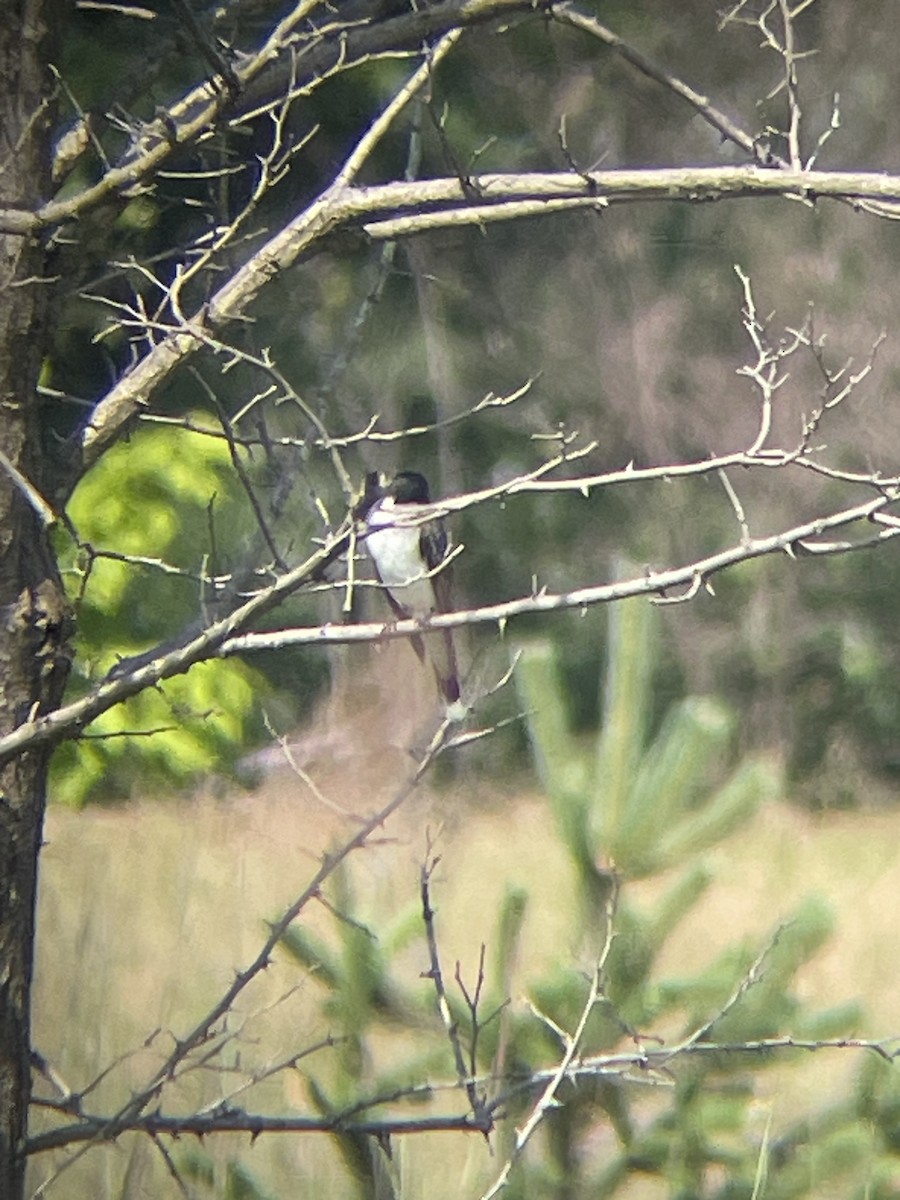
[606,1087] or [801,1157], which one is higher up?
[606,1087]

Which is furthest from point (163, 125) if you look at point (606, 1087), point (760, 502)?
point (760, 502)

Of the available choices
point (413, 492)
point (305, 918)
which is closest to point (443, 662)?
point (413, 492)

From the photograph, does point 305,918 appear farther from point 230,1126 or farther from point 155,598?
point 230,1126

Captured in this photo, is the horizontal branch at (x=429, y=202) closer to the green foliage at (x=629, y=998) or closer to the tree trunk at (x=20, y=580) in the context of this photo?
the tree trunk at (x=20, y=580)

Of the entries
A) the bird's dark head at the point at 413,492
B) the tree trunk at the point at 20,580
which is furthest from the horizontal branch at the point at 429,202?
the bird's dark head at the point at 413,492

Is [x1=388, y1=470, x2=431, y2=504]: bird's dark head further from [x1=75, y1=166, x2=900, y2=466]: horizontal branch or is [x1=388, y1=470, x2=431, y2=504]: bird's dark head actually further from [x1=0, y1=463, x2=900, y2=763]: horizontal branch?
[x1=0, y1=463, x2=900, y2=763]: horizontal branch

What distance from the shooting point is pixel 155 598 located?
7.54 m

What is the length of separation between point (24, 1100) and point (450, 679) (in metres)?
3.94

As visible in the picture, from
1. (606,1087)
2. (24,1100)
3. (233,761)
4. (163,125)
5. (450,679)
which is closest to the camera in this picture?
(163,125)

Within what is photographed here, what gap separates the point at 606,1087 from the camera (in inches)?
131

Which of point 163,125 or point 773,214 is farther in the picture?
point 773,214

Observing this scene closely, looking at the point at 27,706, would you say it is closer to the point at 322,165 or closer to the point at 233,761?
the point at 233,761

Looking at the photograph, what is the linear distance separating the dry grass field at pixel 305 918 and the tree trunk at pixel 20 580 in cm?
20

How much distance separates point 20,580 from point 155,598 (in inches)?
200
